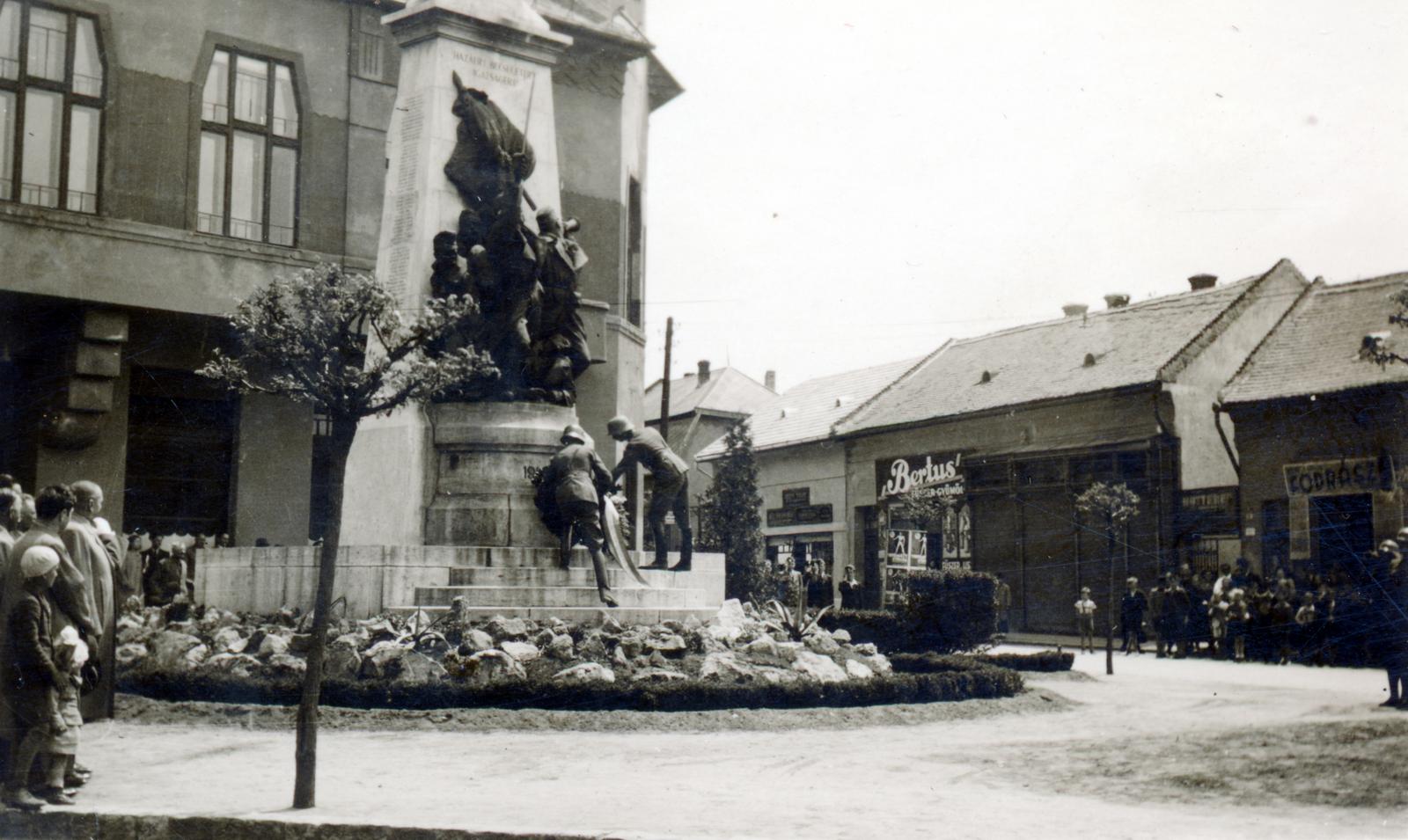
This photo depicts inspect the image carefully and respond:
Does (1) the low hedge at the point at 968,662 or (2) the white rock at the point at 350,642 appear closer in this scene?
(2) the white rock at the point at 350,642

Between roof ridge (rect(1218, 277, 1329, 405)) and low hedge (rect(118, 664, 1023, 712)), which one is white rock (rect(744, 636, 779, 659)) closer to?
low hedge (rect(118, 664, 1023, 712))

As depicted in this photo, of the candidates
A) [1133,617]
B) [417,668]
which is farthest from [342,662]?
[1133,617]

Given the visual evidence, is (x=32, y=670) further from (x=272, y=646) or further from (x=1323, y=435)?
(x=1323, y=435)

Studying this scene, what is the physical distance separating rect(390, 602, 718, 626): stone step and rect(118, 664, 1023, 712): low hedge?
1.87 metres

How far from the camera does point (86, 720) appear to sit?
10375mm

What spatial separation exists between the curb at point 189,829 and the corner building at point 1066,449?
944 inches

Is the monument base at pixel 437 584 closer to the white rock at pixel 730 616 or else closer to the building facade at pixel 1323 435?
the white rock at pixel 730 616

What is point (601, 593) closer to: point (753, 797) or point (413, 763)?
point (413, 763)

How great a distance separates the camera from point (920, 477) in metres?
36.5

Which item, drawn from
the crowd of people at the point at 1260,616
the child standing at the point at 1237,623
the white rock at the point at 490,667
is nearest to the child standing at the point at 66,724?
the white rock at the point at 490,667

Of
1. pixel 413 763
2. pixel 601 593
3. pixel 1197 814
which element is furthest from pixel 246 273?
pixel 1197 814

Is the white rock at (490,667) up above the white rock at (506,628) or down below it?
below

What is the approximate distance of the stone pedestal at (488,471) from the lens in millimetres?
14492

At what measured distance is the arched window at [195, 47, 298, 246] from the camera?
22.1 m
